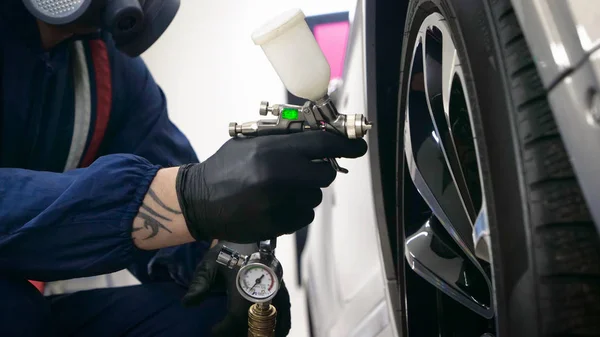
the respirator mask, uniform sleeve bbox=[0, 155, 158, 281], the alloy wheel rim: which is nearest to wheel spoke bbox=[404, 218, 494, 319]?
the alloy wheel rim

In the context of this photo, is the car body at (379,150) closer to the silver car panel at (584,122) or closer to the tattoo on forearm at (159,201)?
the silver car panel at (584,122)

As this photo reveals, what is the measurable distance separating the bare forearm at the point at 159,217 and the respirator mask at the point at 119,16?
0.26 metres

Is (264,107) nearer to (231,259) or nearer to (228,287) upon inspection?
(231,259)

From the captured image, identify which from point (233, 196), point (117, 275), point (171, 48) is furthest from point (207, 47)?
point (233, 196)

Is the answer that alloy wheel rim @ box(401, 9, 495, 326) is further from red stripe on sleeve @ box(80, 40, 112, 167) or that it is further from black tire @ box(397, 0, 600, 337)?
red stripe on sleeve @ box(80, 40, 112, 167)

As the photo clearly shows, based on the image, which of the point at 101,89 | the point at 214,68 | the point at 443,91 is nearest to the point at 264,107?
the point at 443,91

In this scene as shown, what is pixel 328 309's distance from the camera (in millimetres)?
948

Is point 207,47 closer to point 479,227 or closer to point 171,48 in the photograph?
point 171,48

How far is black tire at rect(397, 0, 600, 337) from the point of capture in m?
0.31

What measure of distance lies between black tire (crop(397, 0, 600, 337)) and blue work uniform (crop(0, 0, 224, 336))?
47 centimetres

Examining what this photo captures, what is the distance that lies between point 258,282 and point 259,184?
0.47ft

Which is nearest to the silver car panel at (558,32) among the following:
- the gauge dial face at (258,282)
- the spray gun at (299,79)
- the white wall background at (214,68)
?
the spray gun at (299,79)

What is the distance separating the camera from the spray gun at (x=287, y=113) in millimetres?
496

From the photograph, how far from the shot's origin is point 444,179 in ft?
1.77
